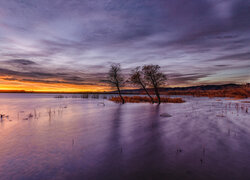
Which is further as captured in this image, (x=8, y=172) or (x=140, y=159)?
(x=140, y=159)

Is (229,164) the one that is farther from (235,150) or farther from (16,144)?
(16,144)

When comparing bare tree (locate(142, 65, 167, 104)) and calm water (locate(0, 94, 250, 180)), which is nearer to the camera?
calm water (locate(0, 94, 250, 180))

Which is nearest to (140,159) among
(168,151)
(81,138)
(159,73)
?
(168,151)

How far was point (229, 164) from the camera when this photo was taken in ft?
19.1

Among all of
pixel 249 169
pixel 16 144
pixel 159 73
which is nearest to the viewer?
pixel 249 169

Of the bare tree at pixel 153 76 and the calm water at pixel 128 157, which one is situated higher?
the bare tree at pixel 153 76

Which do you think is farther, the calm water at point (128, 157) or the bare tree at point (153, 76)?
the bare tree at point (153, 76)

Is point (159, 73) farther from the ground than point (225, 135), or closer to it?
farther from the ground

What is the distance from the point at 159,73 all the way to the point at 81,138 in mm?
32572

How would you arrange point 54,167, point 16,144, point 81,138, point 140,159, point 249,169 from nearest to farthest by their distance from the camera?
point 249,169, point 54,167, point 140,159, point 16,144, point 81,138

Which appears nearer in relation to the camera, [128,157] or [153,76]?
[128,157]

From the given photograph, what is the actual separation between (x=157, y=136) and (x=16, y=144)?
9.07 m

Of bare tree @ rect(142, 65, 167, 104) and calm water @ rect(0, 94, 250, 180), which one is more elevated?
bare tree @ rect(142, 65, 167, 104)

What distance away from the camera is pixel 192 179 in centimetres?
489
